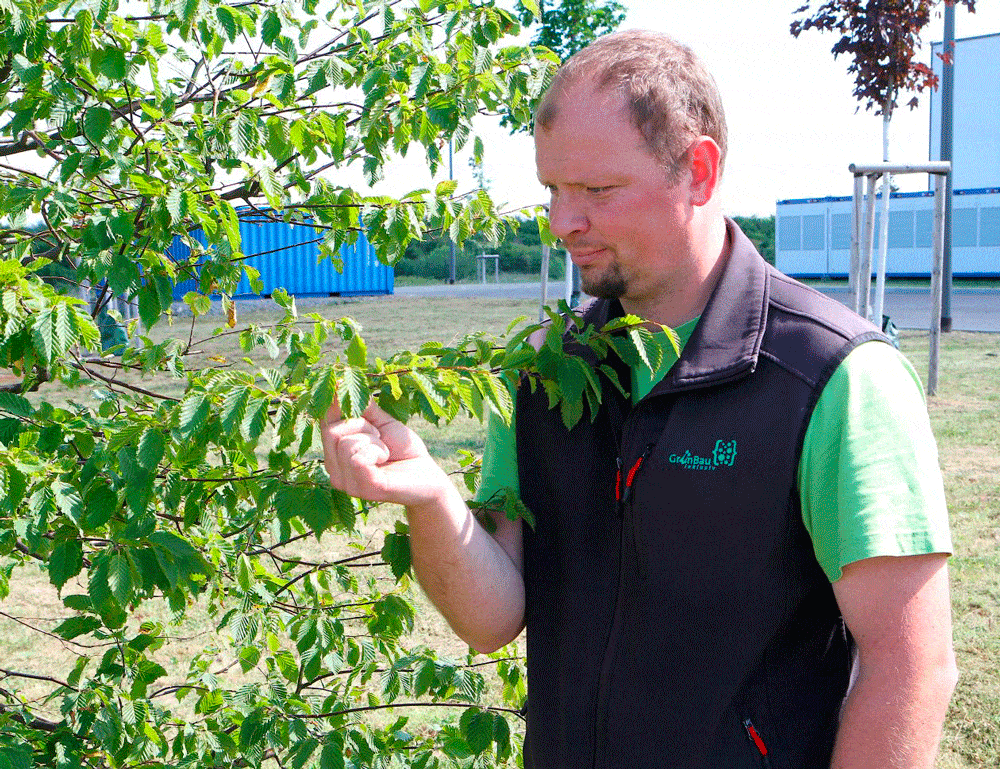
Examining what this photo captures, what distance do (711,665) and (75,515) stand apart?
1205 millimetres

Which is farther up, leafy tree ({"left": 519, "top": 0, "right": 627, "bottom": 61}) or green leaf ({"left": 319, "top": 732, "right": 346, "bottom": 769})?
leafy tree ({"left": 519, "top": 0, "right": 627, "bottom": 61})

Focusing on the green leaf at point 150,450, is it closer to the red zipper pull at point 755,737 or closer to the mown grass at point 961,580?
the mown grass at point 961,580

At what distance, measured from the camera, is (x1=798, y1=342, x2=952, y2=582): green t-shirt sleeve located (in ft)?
4.28

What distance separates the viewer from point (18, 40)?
6.90ft

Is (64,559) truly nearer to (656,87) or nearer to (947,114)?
(656,87)

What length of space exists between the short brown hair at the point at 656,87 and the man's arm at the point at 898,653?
26.4 inches

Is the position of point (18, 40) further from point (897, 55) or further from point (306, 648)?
point (897, 55)

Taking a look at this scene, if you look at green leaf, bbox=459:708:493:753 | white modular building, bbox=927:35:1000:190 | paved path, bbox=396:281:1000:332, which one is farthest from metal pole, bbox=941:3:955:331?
white modular building, bbox=927:35:1000:190

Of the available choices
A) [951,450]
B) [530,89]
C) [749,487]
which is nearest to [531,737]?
[749,487]

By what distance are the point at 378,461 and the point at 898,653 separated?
30.2 inches

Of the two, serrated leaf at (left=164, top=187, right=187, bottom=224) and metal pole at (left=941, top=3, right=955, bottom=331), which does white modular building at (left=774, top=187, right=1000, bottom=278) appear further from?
serrated leaf at (left=164, top=187, right=187, bottom=224)

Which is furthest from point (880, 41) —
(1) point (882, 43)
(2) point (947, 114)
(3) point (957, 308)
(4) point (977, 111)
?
(4) point (977, 111)

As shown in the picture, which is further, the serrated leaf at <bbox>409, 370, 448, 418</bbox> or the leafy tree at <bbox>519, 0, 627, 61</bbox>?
the leafy tree at <bbox>519, 0, 627, 61</bbox>

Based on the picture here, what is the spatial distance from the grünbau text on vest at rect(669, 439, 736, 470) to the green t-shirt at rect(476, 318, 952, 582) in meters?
0.10
